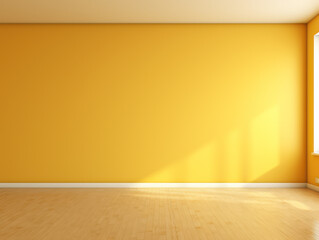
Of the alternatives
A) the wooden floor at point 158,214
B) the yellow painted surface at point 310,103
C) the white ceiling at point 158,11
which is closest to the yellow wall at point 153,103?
the yellow painted surface at point 310,103

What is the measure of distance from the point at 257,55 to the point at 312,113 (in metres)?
1.51

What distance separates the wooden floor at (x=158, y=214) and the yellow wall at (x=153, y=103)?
58 cm

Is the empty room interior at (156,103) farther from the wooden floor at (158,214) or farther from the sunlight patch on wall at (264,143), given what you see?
the wooden floor at (158,214)

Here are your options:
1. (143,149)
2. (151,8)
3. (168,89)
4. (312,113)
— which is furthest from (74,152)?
(312,113)

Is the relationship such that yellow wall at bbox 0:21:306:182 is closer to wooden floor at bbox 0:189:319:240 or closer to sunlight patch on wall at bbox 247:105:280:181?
sunlight patch on wall at bbox 247:105:280:181

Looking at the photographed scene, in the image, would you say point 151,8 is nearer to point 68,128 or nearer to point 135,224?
point 68,128

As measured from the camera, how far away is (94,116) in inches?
275

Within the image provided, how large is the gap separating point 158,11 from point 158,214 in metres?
3.55

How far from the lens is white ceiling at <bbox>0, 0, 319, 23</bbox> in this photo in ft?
19.5

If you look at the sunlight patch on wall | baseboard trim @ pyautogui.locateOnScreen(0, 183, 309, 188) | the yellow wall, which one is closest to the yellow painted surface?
the yellow wall

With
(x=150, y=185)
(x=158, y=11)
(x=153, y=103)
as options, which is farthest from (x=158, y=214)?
(x=158, y=11)

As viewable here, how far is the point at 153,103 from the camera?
6.99 metres

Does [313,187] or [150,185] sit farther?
[150,185]

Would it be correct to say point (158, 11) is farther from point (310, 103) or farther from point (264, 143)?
point (310, 103)
